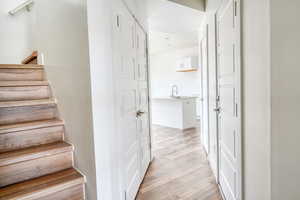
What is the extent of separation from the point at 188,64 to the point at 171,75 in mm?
1231

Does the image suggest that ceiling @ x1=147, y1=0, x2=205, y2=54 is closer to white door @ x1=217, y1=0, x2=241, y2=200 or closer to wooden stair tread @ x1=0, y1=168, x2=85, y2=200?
white door @ x1=217, y1=0, x2=241, y2=200

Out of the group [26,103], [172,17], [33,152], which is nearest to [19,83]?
[26,103]

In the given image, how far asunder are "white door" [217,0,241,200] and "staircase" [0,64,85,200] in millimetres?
1254

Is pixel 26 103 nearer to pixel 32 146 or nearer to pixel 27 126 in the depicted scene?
pixel 27 126

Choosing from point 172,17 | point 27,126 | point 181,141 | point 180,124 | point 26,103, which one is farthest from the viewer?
point 180,124

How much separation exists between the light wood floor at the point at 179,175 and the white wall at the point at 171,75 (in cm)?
344

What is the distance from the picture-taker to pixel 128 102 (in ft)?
6.46

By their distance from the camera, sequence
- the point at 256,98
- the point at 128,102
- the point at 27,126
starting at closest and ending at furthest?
the point at 256,98 < the point at 27,126 < the point at 128,102

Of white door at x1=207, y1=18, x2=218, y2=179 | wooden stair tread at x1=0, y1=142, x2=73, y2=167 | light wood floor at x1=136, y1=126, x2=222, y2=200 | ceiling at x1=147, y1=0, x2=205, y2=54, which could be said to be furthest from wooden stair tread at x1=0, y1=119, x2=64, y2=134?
ceiling at x1=147, y1=0, x2=205, y2=54

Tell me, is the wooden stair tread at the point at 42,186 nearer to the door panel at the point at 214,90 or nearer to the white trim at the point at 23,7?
the door panel at the point at 214,90

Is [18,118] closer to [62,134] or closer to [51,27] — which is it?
[62,134]

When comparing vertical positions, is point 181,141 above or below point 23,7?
below
